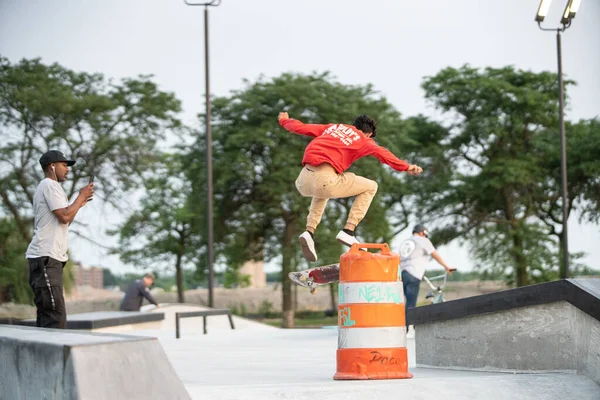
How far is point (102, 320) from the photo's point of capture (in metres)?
16.5

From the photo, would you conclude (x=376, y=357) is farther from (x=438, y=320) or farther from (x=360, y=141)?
(x=360, y=141)

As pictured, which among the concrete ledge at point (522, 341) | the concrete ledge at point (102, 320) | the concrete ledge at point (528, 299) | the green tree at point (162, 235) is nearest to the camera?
the concrete ledge at point (528, 299)

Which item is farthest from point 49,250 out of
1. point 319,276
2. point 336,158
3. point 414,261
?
point 414,261

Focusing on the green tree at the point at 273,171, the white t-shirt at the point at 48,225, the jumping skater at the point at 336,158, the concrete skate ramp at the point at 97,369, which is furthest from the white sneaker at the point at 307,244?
the green tree at the point at 273,171

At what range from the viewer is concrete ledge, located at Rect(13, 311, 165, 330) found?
1595 cm

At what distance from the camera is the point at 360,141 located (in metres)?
8.29

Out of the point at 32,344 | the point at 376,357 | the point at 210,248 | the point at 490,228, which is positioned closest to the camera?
the point at 32,344

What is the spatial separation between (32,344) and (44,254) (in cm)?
257

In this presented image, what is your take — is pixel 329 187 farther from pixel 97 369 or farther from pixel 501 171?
pixel 501 171

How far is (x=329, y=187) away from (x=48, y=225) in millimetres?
2439

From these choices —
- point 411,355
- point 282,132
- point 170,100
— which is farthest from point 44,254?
point 170,100

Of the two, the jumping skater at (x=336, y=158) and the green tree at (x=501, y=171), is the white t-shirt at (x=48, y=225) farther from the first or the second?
the green tree at (x=501, y=171)

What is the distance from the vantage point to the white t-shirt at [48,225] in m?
7.97

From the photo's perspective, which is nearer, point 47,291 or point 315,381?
→ point 315,381
